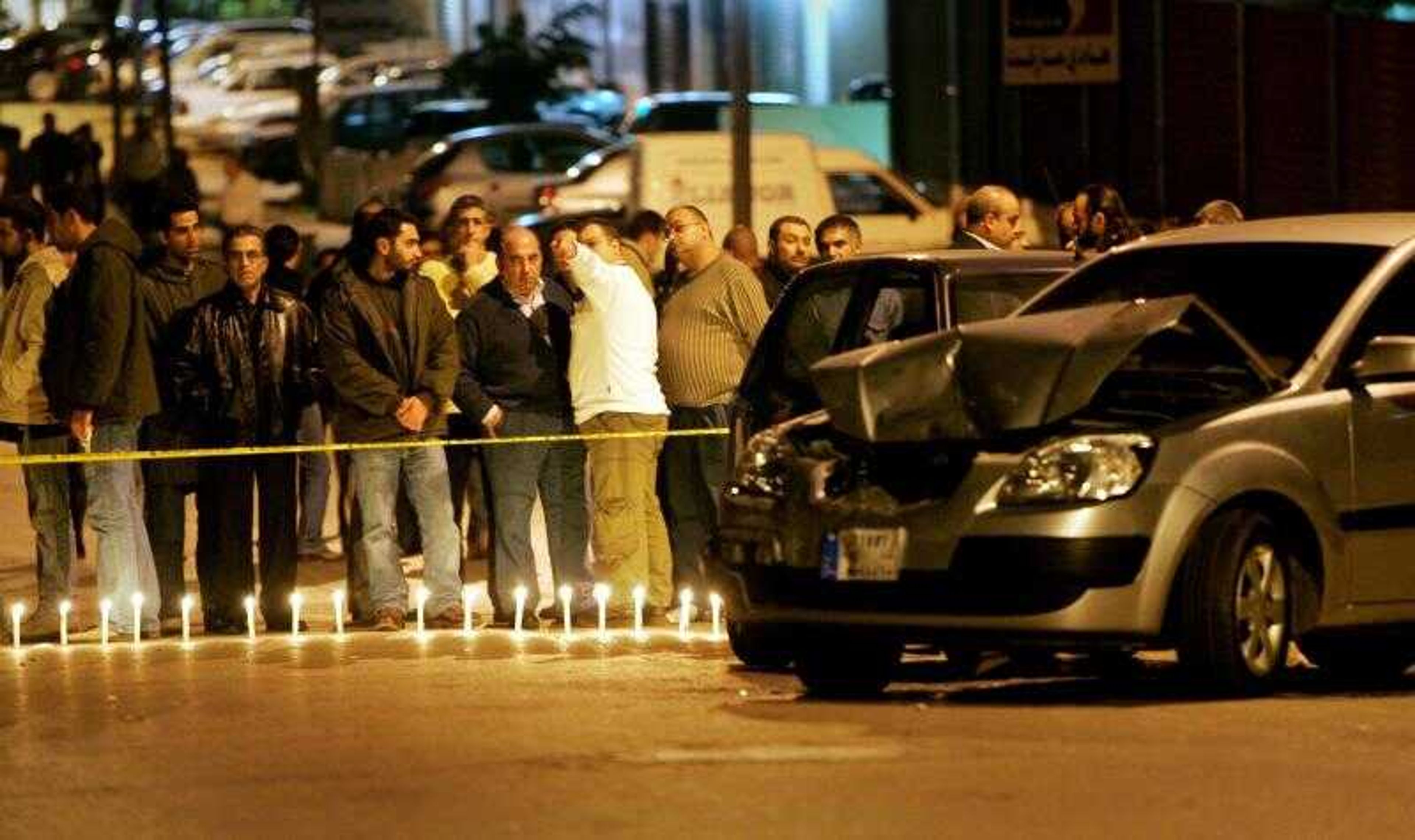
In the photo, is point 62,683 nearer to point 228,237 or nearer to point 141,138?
point 228,237

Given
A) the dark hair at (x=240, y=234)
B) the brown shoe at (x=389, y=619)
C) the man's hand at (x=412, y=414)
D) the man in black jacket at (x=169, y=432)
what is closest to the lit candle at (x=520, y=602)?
the brown shoe at (x=389, y=619)

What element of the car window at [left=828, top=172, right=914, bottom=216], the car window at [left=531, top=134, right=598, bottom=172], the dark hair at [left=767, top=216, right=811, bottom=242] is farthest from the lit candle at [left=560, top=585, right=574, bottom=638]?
the car window at [left=531, top=134, right=598, bottom=172]

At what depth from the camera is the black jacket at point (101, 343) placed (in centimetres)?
1498

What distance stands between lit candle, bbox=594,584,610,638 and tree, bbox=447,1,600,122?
33009mm

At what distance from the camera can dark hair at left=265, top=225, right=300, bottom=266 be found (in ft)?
58.2

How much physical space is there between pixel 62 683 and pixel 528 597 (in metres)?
3.12

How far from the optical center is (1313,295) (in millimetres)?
11961

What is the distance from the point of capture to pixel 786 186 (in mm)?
30922

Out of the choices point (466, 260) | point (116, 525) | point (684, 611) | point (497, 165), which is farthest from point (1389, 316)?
point (497, 165)

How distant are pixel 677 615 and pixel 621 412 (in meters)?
0.91

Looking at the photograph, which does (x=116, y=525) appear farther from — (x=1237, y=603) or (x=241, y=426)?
(x=1237, y=603)

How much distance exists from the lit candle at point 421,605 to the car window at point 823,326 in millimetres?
1846

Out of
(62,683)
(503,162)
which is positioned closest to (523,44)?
(503,162)

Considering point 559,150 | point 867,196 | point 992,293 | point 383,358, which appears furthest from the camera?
point 559,150
